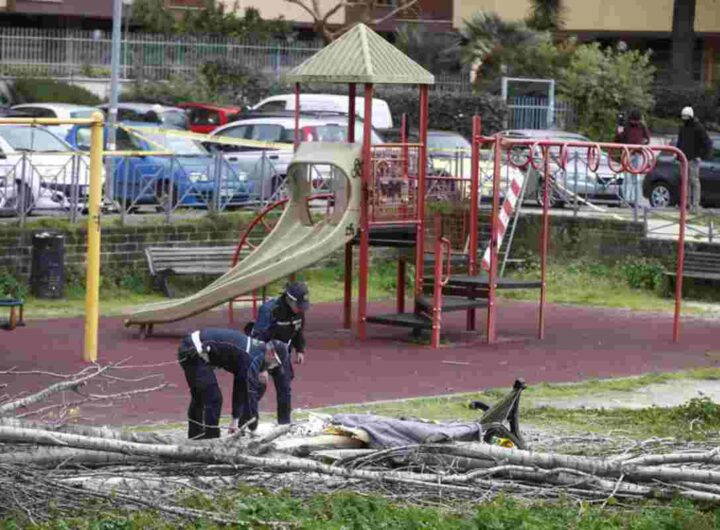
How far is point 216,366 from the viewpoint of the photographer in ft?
43.7

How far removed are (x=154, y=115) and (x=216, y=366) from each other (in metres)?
22.8

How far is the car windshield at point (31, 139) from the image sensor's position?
2614 centimetres

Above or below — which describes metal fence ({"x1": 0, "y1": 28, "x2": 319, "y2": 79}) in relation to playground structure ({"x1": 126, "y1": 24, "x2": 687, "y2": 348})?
above

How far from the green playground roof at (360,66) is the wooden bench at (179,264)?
3.99m

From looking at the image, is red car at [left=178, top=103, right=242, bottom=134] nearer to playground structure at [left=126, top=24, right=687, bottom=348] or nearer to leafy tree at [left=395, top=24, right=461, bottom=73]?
leafy tree at [left=395, top=24, right=461, bottom=73]

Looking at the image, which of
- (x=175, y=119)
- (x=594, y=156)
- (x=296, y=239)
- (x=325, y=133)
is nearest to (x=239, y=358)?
(x=296, y=239)

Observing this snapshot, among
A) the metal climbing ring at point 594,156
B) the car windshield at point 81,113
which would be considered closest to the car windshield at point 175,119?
the car windshield at point 81,113

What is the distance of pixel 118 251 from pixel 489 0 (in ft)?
105

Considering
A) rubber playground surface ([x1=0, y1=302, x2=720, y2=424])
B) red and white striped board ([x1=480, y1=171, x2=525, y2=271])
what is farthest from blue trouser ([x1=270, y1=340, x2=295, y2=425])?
red and white striped board ([x1=480, y1=171, x2=525, y2=271])

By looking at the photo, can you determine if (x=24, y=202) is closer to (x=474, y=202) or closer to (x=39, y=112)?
(x=474, y=202)

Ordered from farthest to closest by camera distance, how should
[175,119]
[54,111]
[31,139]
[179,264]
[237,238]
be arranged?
[175,119]
[54,111]
[31,139]
[237,238]
[179,264]

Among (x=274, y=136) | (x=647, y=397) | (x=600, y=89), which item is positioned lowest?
(x=647, y=397)

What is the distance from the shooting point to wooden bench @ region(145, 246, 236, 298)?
23.8 meters

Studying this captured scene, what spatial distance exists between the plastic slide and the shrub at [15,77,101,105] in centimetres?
2054
